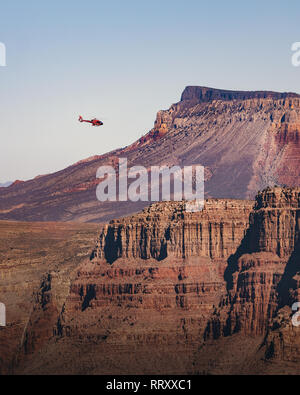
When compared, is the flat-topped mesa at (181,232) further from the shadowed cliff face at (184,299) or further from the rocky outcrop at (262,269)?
the rocky outcrop at (262,269)

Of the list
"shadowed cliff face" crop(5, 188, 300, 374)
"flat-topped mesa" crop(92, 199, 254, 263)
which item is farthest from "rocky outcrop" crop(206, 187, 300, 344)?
"flat-topped mesa" crop(92, 199, 254, 263)

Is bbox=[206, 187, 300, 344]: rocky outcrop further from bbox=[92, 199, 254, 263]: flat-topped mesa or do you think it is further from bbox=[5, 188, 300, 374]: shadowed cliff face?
bbox=[92, 199, 254, 263]: flat-topped mesa

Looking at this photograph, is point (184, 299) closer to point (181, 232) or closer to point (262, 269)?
point (181, 232)

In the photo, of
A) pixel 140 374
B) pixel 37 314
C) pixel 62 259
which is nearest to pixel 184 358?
pixel 140 374

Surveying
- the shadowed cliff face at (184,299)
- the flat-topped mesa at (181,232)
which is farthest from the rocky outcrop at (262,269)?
the flat-topped mesa at (181,232)

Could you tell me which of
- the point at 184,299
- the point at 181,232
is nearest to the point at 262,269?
the point at 184,299
